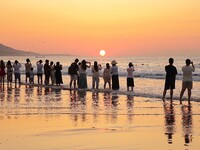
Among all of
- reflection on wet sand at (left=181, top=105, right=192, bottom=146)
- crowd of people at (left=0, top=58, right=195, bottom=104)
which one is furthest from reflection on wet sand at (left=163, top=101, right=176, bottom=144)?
crowd of people at (left=0, top=58, right=195, bottom=104)

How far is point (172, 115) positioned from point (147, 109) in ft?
6.94

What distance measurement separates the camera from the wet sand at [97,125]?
36.8ft

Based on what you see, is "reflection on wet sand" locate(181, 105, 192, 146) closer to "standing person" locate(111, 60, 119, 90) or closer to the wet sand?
the wet sand

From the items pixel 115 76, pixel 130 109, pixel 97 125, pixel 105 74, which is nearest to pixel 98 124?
pixel 97 125

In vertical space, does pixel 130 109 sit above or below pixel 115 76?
below

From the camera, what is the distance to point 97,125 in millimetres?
14188

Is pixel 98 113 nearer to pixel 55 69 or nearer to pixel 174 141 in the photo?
pixel 174 141

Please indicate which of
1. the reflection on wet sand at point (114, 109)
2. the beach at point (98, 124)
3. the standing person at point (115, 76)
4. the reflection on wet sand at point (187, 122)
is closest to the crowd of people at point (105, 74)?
the standing person at point (115, 76)

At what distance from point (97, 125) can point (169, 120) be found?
253 centimetres

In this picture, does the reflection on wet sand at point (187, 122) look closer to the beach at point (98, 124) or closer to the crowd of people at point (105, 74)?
the beach at point (98, 124)

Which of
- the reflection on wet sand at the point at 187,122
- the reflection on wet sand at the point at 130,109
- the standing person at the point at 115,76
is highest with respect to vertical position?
the standing person at the point at 115,76

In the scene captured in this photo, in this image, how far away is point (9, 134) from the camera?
41.0 ft

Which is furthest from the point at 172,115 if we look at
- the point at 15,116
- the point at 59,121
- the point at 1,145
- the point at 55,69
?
the point at 55,69

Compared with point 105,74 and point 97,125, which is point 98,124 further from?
point 105,74
